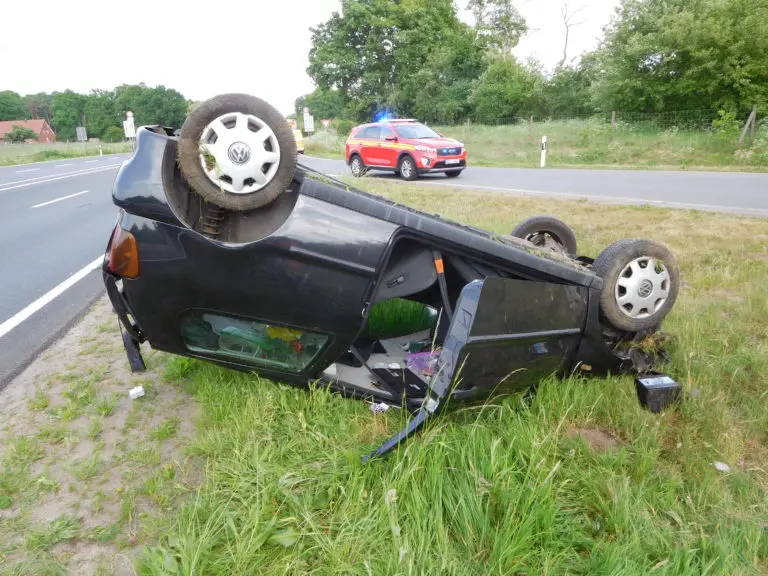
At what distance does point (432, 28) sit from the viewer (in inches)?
1757

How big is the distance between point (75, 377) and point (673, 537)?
10.3ft

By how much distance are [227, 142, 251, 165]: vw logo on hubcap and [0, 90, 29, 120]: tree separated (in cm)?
12501

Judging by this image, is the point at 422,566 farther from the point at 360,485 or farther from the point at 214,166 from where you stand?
the point at 214,166

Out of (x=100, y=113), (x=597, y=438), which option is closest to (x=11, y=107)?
(x=100, y=113)

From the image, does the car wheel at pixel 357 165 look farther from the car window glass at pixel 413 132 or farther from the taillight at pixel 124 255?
the taillight at pixel 124 255

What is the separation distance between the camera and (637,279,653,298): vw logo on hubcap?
255cm

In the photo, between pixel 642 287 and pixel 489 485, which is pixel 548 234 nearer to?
pixel 642 287

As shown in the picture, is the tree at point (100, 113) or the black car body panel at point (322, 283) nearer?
the black car body panel at point (322, 283)

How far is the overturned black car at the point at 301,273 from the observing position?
208 centimetres

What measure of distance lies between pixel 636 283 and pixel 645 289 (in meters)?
0.08

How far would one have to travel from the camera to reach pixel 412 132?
1498cm

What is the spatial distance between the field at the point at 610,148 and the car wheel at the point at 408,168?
5.65m

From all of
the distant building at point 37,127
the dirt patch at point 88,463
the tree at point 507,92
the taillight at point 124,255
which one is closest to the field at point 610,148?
the tree at point 507,92

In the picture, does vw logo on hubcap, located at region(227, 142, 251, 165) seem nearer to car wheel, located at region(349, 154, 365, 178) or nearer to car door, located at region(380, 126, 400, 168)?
car door, located at region(380, 126, 400, 168)
